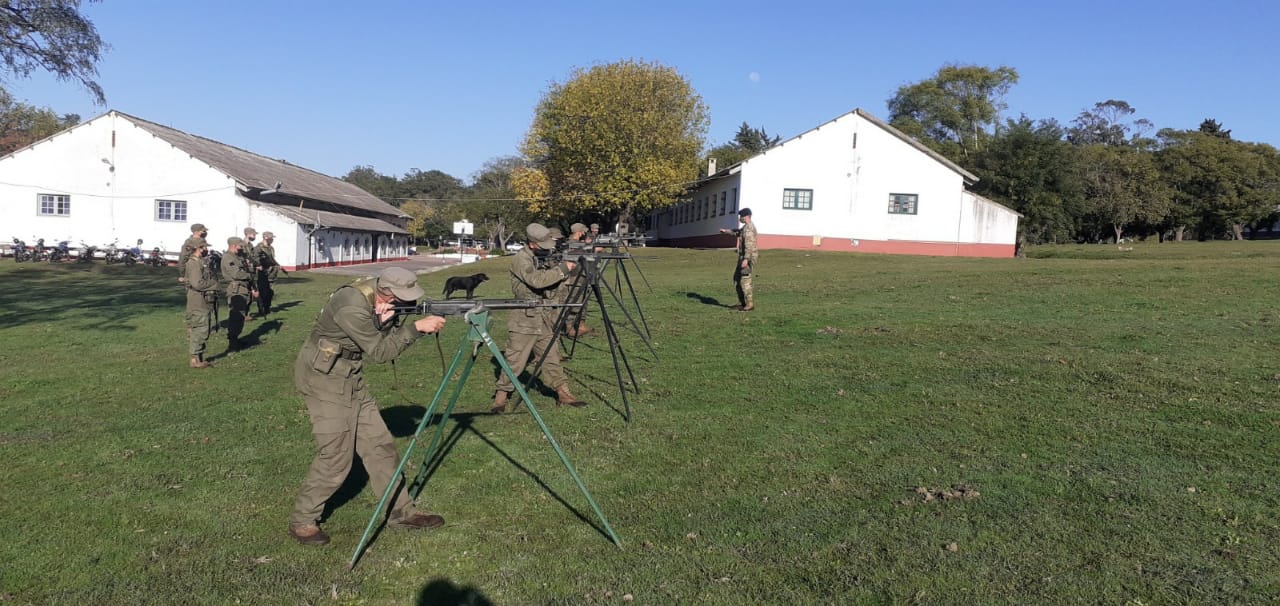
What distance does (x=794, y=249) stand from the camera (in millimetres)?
40000

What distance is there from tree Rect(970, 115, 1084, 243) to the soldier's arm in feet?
150

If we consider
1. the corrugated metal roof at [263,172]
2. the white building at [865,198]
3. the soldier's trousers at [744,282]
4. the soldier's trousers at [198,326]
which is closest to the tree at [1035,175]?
the white building at [865,198]

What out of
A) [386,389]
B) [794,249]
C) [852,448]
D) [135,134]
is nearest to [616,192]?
[794,249]

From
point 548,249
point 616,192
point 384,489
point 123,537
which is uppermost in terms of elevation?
point 616,192

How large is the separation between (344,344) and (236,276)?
10.4 metres

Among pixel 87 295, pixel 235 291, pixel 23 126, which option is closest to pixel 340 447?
pixel 235 291

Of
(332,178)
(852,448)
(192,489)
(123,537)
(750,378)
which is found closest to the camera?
(123,537)

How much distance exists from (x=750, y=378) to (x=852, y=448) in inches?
120

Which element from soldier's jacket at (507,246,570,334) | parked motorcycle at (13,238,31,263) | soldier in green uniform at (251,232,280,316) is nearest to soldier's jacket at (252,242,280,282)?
soldier in green uniform at (251,232,280,316)

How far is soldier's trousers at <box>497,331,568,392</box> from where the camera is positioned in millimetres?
9156

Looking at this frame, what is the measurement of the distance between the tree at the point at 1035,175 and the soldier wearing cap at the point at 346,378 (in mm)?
45578

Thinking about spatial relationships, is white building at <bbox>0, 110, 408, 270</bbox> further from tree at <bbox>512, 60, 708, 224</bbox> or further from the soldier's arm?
the soldier's arm

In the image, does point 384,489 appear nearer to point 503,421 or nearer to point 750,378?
point 503,421

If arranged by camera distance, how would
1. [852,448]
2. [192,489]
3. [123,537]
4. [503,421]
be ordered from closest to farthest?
[123,537] < [192,489] < [852,448] < [503,421]
